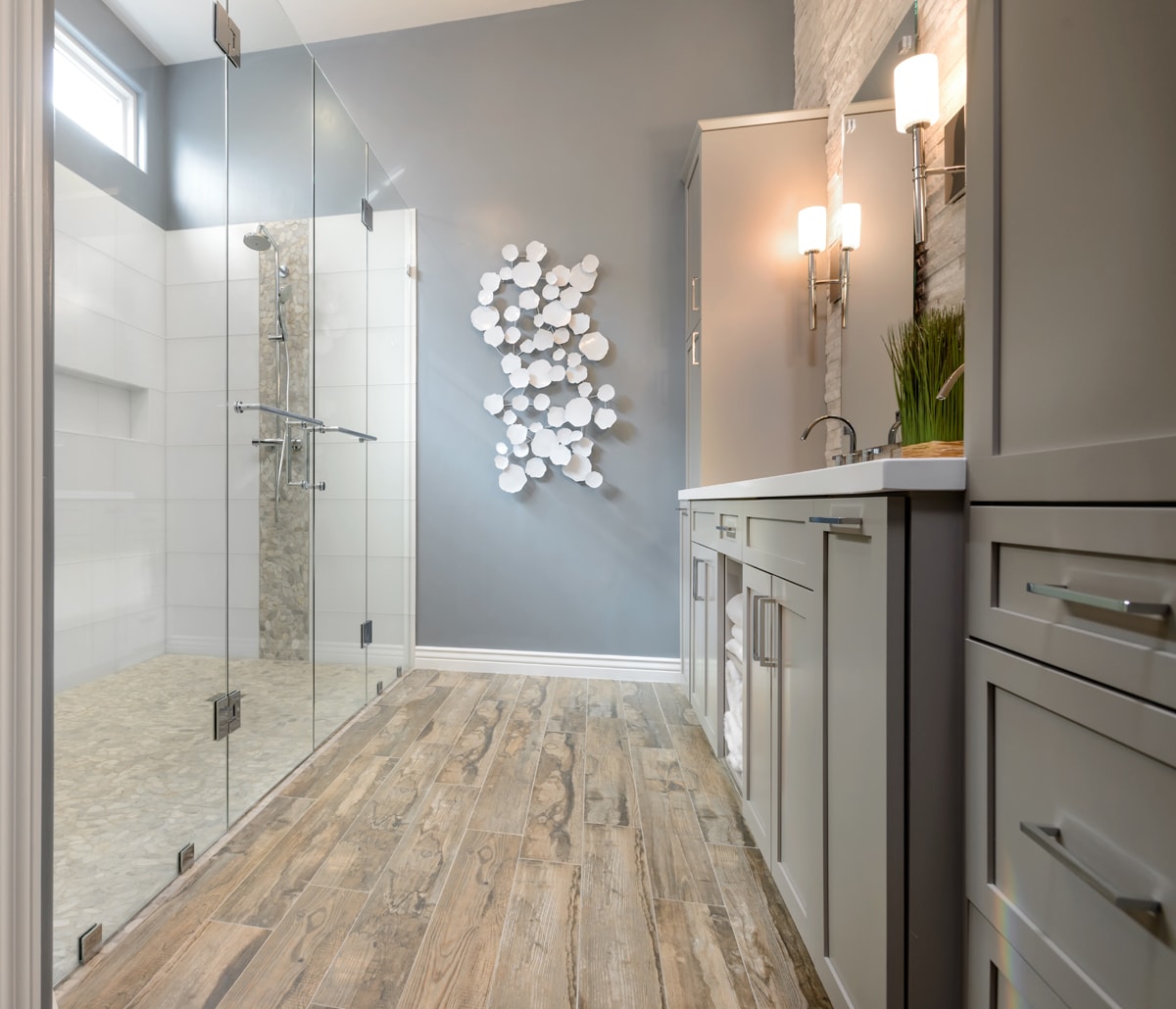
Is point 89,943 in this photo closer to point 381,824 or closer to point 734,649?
point 381,824

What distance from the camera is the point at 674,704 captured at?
95.1 inches

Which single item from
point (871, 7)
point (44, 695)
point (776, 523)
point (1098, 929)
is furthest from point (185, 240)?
point (871, 7)

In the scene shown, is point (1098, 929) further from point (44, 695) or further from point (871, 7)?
point (871, 7)

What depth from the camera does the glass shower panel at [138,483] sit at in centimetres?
106

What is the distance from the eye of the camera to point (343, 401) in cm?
227

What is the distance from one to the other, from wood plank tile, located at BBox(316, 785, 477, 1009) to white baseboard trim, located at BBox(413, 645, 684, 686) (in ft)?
3.80

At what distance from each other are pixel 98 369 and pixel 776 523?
4.67ft

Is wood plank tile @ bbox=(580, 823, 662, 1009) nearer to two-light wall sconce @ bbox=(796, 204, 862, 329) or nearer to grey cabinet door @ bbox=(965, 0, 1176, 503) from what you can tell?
grey cabinet door @ bbox=(965, 0, 1176, 503)

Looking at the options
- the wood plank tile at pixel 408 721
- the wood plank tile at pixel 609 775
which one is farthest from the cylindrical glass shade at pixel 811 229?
the wood plank tile at pixel 408 721

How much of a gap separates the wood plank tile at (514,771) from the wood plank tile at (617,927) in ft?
0.75

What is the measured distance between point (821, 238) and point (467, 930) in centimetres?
239

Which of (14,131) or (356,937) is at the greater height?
(14,131)

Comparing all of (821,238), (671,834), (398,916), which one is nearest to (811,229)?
(821,238)

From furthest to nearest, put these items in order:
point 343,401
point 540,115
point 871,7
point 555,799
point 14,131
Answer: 1. point 540,115
2. point 343,401
3. point 871,7
4. point 555,799
5. point 14,131
